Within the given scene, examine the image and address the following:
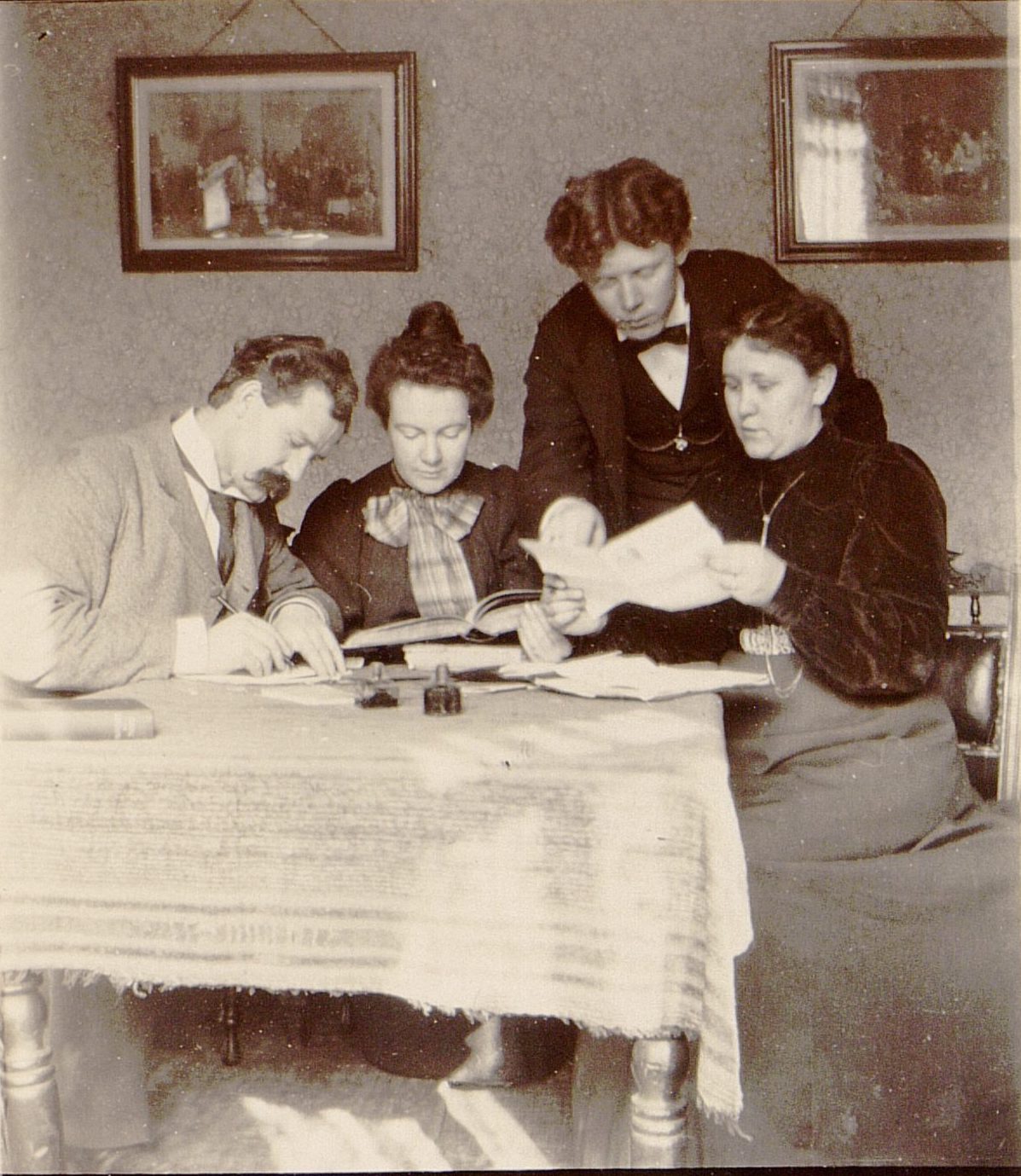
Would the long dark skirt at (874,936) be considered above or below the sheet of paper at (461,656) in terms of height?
below

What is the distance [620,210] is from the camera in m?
2.06

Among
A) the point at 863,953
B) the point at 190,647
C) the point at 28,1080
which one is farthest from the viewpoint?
the point at 190,647

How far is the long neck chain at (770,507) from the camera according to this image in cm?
207

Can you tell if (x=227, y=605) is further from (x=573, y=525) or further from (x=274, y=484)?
(x=573, y=525)

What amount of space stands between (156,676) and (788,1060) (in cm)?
113

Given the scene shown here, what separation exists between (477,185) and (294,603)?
795 millimetres

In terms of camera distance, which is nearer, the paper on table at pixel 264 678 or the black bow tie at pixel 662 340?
the paper on table at pixel 264 678

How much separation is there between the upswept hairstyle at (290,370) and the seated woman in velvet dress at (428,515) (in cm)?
5

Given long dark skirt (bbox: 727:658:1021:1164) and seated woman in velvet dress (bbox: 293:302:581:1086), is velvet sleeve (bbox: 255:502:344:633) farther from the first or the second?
long dark skirt (bbox: 727:658:1021:1164)

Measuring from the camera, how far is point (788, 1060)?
180 centimetres

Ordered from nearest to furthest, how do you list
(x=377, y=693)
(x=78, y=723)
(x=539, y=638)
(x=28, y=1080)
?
(x=78, y=723)
(x=28, y=1080)
(x=377, y=693)
(x=539, y=638)

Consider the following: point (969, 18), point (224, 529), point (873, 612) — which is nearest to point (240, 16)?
point (224, 529)

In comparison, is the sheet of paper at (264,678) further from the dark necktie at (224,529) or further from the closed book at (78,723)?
the closed book at (78,723)

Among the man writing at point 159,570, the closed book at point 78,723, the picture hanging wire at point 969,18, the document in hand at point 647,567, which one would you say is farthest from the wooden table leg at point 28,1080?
the picture hanging wire at point 969,18
